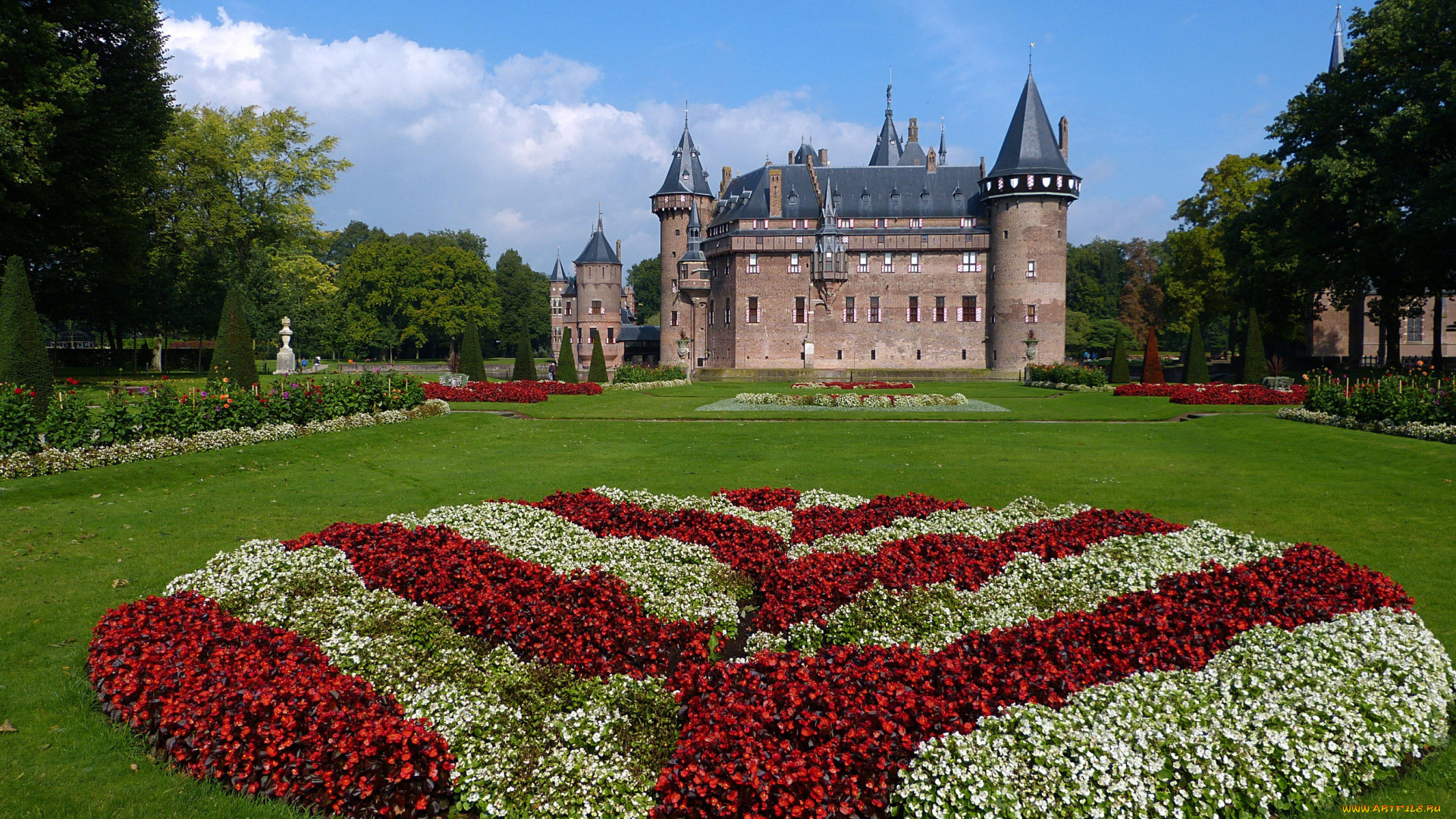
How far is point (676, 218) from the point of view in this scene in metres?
67.2

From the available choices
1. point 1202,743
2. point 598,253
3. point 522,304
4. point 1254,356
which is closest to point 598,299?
point 598,253

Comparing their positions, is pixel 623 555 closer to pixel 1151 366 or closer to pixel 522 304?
pixel 1151 366

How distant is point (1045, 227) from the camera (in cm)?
5616

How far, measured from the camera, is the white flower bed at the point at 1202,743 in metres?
3.91

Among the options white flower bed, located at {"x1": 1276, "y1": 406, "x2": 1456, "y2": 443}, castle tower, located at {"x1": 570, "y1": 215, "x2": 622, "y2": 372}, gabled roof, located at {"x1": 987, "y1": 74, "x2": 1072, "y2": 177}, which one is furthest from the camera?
castle tower, located at {"x1": 570, "y1": 215, "x2": 622, "y2": 372}

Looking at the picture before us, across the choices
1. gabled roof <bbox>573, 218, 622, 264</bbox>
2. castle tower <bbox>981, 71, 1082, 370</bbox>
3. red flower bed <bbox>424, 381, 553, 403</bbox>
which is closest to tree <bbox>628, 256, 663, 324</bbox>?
gabled roof <bbox>573, 218, 622, 264</bbox>

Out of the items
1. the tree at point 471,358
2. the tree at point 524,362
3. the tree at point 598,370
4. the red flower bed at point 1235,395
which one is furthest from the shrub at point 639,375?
the red flower bed at point 1235,395

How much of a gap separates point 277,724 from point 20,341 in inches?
711

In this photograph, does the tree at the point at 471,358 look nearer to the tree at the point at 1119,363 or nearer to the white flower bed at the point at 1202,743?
the tree at the point at 1119,363

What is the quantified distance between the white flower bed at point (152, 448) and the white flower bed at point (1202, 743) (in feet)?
47.7

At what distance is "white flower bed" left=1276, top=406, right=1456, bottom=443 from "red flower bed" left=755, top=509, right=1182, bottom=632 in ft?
41.9

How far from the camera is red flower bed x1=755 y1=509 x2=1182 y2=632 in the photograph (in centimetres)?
658

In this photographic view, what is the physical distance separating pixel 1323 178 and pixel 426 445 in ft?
115

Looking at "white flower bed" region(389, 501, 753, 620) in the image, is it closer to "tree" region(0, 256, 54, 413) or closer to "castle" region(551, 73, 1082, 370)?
"tree" region(0, 256, 54, 413)
